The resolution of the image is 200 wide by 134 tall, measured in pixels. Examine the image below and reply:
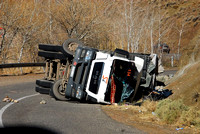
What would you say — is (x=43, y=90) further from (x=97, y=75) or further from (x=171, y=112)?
(x=171, y=112)

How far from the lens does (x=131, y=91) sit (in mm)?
11148

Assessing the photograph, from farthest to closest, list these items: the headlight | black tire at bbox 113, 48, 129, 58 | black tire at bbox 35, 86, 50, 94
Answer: black tire at bbox 35, 86, 50, 94 < black tire at bbox 113, 48, 129, 58 < the headlight

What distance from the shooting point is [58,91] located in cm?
1120

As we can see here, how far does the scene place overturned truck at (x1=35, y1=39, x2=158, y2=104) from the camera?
408 inches

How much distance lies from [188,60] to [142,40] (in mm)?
20055

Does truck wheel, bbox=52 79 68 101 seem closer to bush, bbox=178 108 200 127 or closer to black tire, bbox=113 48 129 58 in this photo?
black tire, bbox=113 48 129 58

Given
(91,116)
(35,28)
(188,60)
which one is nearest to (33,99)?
(91,116)

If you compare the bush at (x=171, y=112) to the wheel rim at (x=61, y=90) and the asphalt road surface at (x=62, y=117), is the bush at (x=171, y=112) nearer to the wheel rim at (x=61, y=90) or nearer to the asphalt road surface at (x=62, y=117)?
the asphalt road surface at (x=62, y=117)

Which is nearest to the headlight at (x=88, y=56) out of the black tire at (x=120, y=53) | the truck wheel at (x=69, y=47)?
the black tire at (x=120, y=53)

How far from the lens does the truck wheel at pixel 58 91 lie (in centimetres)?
1109

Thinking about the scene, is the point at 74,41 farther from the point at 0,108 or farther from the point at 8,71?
the point at 8,71

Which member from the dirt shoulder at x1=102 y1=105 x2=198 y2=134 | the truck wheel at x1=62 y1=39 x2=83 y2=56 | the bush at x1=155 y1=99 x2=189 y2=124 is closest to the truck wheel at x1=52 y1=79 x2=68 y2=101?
the truck wheel at x1=62 y1=39 x2=83 y2=56

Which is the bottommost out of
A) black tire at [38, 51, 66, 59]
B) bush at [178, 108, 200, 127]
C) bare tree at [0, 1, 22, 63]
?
bush at [178, 108, 200, 127]

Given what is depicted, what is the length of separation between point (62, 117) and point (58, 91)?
3.02 metres
